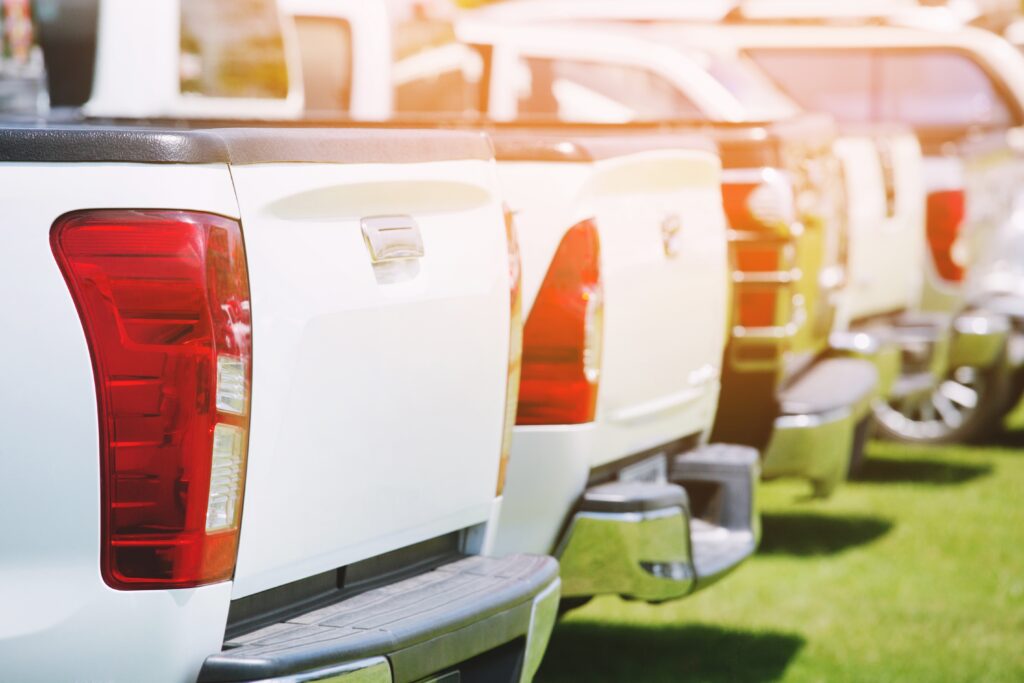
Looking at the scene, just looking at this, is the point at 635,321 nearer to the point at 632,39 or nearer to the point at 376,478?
the point at 376,478

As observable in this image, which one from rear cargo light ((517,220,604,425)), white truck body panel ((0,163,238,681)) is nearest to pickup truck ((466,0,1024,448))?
rear cargo light ((517,220,604,425))

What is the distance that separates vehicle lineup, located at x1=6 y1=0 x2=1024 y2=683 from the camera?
2672 millimetres

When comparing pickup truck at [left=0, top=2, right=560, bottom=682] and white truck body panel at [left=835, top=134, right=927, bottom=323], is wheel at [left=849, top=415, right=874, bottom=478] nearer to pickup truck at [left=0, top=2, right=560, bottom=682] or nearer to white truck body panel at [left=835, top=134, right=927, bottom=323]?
white truck body panel at [left=835, top=134, right=927, bottom=323]

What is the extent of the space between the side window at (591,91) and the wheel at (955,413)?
7.81ft

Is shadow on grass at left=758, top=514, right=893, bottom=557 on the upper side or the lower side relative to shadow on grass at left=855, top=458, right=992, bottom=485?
upper

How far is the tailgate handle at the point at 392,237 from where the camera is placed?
124 inches

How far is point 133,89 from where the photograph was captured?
25.8 ft

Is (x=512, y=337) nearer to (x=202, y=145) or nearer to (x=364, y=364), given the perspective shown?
(x=364, y=364)

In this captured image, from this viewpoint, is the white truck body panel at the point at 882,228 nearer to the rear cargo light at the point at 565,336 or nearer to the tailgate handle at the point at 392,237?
the rear cargo light at the point at 565,336

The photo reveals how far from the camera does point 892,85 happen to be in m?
12.7

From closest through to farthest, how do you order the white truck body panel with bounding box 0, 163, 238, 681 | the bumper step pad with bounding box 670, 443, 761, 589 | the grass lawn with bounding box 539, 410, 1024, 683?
the white truck body panel with bounding box 0, 163, 238, 681 → the bumper step pad with bounding box 670, 443, 761, 589 → the grass lawn with bounding box 539, 410, 1024, 683

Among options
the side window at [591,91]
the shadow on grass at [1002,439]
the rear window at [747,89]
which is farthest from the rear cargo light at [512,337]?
the side window at [591,91]

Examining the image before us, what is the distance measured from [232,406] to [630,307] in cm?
180

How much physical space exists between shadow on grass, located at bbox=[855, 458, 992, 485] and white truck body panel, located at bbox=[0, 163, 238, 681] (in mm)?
7005
